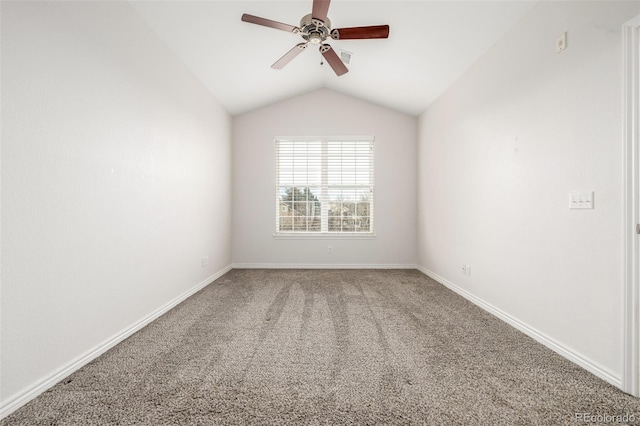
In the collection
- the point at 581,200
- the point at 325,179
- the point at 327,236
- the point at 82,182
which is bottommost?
the point at 327,236

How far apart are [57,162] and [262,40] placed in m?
2.24

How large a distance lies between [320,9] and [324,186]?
116 inches

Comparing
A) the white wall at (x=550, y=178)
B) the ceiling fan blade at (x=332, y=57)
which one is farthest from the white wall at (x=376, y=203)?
the ceiling fan blade at (x=332, y=57)

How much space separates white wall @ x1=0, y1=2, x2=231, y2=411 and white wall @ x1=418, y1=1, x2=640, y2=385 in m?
3.07

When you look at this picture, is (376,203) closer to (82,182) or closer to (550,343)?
(550,343)

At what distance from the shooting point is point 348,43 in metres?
3.17

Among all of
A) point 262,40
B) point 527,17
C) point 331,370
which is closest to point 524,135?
point 527,17

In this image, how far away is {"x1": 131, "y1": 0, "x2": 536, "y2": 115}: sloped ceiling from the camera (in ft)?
7.87

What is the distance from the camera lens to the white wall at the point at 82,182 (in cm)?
138

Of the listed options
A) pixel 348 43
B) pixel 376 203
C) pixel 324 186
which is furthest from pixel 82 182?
pixel 376 203

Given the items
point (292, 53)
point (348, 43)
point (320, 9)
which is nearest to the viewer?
point (320, 9)

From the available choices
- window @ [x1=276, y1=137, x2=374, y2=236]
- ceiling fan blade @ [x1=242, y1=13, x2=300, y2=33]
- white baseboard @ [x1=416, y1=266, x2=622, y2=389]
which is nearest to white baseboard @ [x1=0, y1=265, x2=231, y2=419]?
window @ [x1=276, y1=137, x2=374, y2=236]

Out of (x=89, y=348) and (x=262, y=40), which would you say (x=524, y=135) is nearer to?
(x=262, y=40)

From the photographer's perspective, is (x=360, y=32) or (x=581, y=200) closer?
(x=581, y=200)
